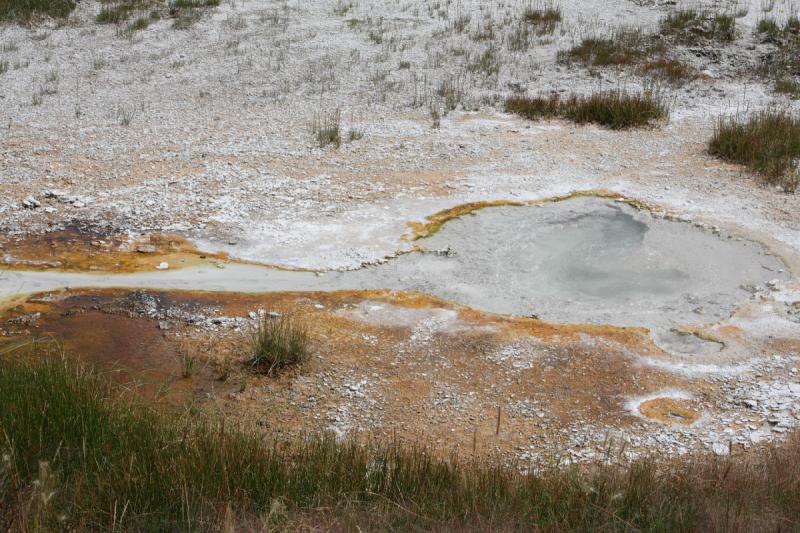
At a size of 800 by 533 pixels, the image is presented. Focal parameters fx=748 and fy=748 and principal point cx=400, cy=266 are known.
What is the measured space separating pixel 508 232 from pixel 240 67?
21.2ft

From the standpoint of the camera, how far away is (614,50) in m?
12.1

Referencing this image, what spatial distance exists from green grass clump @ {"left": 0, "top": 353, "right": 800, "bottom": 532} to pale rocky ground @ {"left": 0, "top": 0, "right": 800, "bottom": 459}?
3.75 feet

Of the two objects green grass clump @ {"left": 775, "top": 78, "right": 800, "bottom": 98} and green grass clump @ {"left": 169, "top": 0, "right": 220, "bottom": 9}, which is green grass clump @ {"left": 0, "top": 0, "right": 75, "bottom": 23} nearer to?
green grass clump @ {"left": 169, "top": 0, "right": 220, "bottom": 9}

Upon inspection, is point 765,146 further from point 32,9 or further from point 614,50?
point 32,9

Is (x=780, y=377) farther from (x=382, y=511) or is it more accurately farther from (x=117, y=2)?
(x=117, y=2)

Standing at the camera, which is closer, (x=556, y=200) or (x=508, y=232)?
(x=508, y=232)

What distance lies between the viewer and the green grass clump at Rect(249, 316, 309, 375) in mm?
5070

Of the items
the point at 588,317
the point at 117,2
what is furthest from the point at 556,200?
the point at 117,2

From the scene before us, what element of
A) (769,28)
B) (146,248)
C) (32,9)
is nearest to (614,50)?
(769,28)

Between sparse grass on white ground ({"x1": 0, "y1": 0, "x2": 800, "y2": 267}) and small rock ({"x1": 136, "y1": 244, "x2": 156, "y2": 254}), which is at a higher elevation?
sparse grass on white ground ({"x1": 0, "y1": 0, "x2": 800, "y2": 267})

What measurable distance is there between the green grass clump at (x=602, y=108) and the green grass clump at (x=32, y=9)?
951cm

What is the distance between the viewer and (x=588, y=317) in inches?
232

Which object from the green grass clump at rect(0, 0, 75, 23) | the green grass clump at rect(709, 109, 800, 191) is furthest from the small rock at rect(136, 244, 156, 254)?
the green grass clump at rect(0, 0, 75, 23)

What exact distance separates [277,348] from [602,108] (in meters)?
6.62
